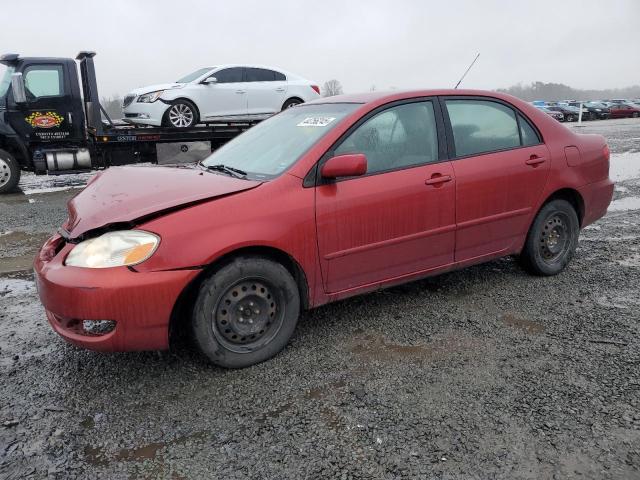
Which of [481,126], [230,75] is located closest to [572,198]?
[481,126]

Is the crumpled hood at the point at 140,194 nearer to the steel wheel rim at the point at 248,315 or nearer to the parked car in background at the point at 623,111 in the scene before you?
the steel wheel rim at the point at 248,315

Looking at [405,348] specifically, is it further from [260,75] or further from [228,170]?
[260,75]

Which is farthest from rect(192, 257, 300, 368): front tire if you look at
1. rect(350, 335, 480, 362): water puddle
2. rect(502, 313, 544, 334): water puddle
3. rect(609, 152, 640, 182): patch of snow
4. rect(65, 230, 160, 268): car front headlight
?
rect(609, 152, 640, 182): patch of snow

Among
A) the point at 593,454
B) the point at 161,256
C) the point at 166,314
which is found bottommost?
the point at 593,454

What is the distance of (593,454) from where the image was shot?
2225 mm

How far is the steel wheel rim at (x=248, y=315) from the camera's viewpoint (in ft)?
9.55

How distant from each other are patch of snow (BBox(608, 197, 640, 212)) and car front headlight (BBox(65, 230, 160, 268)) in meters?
6.36

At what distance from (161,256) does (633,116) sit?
157 ft

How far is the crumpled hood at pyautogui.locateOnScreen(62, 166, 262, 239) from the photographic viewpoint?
2.80 m

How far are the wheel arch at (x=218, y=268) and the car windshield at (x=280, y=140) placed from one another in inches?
19.6

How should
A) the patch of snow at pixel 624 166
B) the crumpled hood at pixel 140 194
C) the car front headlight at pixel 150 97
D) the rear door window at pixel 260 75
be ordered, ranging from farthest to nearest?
the rear door window at pixel 260 75
the car front headlight at pixel 150 97
the patch of snow at pixel 624 166
the crumpled hood at pixel 140 194

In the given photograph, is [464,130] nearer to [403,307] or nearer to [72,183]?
[403,307]

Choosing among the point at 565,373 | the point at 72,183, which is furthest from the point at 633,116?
the point at 565,373

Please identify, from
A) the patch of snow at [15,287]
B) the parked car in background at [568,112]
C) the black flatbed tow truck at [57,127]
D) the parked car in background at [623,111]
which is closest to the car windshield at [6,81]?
the black flatbed tow truck at [57,127]
